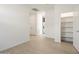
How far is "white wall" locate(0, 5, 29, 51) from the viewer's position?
1.72m

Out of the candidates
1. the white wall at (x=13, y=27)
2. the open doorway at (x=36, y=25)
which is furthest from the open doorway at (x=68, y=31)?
the white wall at (x=13, y=27)

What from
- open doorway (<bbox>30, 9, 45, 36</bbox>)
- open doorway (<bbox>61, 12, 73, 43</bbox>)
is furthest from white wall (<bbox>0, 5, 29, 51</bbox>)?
open doorway (<bbox>61, 12, 73, 43</bbox>)

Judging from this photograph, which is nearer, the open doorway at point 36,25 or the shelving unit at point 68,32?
the open doorway at point 36,25

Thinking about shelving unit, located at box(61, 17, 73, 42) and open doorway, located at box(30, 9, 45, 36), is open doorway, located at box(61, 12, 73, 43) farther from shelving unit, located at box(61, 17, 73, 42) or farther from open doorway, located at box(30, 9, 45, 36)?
open doorway, located at box(30, 9, 45, 36)

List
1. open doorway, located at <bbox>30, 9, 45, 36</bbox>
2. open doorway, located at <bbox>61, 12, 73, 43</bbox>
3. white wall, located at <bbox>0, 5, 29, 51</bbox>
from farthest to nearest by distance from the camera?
open doorway, located at <bbox>61, 12, 73, 43</bbox> < open doorway, located at <bbox>30, 9, 45, 36</bbox> < white wall, located at <bbox>0, 5, 29, 51</bbox>

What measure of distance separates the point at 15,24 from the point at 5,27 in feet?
0.57

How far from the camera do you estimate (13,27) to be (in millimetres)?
1778

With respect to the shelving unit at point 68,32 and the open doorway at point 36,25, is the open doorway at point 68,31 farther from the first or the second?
the open doorway at point 36,25

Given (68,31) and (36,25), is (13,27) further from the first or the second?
(68,31)

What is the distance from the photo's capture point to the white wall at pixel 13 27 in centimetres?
172
